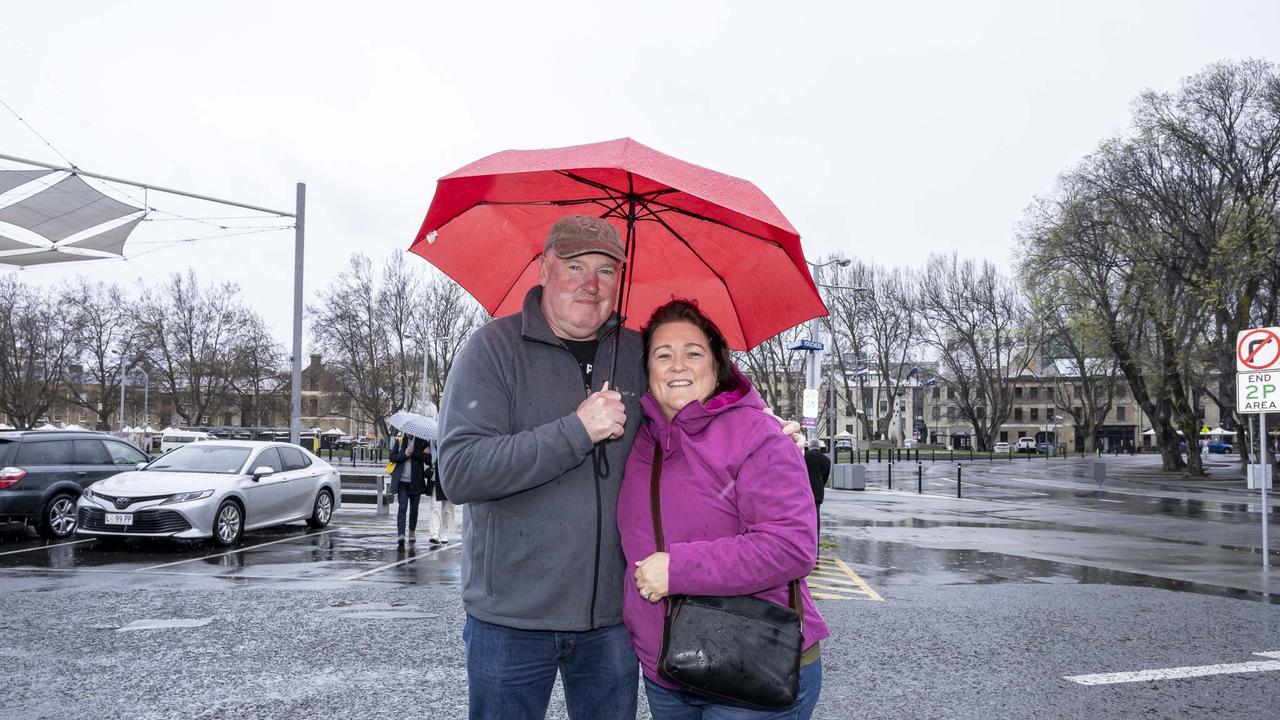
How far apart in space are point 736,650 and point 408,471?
1117 cm

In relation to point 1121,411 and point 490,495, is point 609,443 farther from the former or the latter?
point 1121,411

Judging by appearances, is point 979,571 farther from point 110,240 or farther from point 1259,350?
point 110,240

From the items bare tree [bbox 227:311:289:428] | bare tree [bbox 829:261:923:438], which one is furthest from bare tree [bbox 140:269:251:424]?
bare tree [bbox 829:261:923:438]

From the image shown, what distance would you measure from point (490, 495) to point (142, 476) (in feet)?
37.8

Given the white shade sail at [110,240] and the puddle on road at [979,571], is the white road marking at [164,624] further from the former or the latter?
the white shade sail at [110,240]

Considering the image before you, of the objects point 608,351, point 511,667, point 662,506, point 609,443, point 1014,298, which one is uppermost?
point 1014,298

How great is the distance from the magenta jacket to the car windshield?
11.7 m

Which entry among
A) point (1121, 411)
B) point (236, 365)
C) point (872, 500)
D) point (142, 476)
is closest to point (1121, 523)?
point (872, 500)

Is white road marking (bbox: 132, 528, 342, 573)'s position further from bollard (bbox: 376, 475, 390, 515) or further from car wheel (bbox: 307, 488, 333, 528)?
bollard (bbox: 376, 475, 390, 515)

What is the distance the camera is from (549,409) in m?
2.53

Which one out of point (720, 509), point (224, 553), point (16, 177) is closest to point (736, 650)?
point (720, 509)

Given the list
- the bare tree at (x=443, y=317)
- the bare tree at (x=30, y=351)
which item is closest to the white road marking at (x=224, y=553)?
the bare tree at (x=443, y=317)

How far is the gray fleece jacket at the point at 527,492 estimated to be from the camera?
7.63 ft

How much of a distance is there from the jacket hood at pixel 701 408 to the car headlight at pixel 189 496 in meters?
10.8
